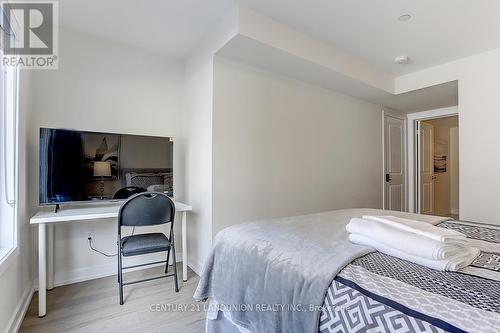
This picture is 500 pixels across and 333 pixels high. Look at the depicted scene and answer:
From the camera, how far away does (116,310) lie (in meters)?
2.01

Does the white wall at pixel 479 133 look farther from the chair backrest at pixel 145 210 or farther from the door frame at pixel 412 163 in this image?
the chair backrest at pixel 145 210

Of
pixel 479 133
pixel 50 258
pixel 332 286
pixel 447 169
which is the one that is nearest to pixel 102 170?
pixel 50 258

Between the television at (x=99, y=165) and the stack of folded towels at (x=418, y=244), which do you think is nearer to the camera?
the stack of folded towels at (x=418, y=244)

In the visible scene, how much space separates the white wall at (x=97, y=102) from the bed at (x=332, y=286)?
5.86ft

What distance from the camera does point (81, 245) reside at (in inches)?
101

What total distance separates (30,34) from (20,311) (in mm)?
2265

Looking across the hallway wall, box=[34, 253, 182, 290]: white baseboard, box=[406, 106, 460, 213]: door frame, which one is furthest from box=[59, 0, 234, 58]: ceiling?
the hallway wall

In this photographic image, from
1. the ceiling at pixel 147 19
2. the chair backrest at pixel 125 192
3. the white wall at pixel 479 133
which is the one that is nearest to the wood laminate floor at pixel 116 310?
the chair backrest at pixel 125 192

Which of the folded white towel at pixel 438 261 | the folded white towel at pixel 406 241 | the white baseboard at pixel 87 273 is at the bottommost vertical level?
the white baseboard at pixel 87 273

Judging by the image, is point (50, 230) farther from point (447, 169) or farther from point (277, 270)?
point (447, 169)

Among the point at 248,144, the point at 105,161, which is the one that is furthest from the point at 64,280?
the point at 248,144

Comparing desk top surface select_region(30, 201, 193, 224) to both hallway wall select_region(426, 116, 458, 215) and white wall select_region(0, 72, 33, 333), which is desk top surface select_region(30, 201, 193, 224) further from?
hallway wall select_region(426, 116, 458, 215)

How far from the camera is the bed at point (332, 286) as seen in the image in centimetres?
66

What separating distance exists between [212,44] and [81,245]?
2397mm
